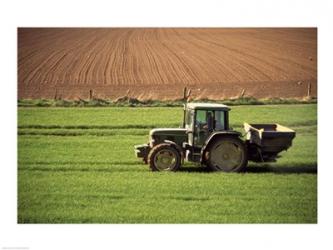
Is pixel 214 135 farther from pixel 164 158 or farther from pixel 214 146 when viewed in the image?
pixel 164 158

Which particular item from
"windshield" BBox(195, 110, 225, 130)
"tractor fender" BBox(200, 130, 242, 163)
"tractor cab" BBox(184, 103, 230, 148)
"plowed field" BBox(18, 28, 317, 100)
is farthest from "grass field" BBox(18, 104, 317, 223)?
"plowed field" BBox(18, 28, 317, 100)

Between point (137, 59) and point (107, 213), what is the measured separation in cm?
909

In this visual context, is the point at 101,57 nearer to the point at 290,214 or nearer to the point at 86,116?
the point at 86,116

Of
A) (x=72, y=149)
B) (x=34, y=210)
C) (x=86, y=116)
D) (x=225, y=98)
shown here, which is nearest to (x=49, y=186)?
(x=34, y=210)

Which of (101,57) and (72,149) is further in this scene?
(101,57)

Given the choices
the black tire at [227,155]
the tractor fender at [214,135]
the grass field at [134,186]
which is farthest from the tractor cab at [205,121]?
the grass field at [134,186]

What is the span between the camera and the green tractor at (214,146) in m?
13.3

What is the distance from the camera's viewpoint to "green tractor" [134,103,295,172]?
13.3 metres

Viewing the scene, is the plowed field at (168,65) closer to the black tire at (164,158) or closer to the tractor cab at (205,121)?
the tractor cab at (205,121)

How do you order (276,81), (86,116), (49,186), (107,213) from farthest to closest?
(276,81) < (86,116) < (49,186) < (107,213)

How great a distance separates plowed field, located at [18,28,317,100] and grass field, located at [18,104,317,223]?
87.1 inches

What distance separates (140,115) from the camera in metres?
19.1

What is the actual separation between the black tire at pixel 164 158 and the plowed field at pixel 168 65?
4753mm

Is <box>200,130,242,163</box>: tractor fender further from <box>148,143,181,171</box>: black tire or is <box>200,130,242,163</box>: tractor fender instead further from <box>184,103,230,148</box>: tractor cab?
<box>148,143,181,171</box>: black tire
